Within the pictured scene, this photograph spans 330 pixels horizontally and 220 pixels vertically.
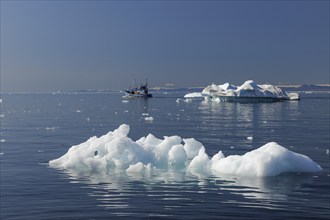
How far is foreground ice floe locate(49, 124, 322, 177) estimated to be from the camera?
18500 mm

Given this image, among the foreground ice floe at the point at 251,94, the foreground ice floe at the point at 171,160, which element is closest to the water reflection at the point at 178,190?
the foreground ice floe at the point at 171,160

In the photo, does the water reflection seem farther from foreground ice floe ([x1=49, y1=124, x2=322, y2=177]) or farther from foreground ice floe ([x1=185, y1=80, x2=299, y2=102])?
foreground ice floe ([x1=185, y1=80, x2=299, y2=102])

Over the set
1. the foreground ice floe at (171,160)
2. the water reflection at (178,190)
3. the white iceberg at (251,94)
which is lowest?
the water reflection at (178,190)

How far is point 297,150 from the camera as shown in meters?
27.8

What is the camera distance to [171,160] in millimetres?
20781

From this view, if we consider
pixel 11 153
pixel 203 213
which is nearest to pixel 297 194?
pixel 203 213

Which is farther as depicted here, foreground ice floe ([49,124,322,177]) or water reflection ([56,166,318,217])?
foreground ice floe ([49,124,322,177])

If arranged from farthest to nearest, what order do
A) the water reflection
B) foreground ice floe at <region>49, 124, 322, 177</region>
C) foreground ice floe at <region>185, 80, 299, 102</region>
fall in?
1. foreground ice floe at <region>185, 80, 299, 102</region>
2. foreground ice floe at <region>49, 124, 322, 177</region>
3. the water reflection

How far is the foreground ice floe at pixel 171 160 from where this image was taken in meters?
18.5

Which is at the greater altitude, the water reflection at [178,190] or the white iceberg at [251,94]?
the white iceberg at [251,94]

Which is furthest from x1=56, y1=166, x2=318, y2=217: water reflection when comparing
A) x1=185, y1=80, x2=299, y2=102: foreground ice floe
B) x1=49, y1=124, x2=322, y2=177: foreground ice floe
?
x1=185, y1=80, x2=299, y2=102: foreground ice floe

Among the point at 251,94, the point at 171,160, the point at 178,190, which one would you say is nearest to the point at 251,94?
the point at 251,94

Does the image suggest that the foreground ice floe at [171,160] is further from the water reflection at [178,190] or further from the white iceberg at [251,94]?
the white iceberg at [251,94]

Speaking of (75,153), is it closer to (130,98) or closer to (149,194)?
(149,194)
